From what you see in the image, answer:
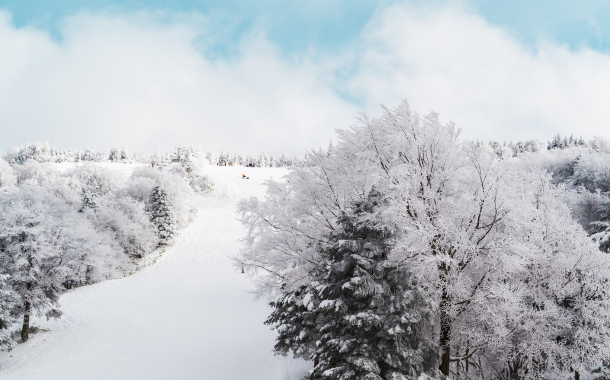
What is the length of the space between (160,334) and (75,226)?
1352 centimetres

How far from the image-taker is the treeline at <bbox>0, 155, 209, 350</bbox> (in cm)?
1650

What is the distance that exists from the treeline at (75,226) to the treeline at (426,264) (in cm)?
A: 1440

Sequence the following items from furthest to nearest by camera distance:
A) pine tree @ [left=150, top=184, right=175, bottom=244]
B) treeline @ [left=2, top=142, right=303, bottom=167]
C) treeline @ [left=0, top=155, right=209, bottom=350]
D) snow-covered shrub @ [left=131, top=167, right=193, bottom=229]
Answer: treeline @ [left=2, top=142, right=303, bottom=167] < snow-covered shrub @ [left=131, top=167, right=193, bottom=229] < pine tree @ [left=150, top=184, right=175, bottom=244] < treeline @ [left=0, top=155, right=209, bottom=350]

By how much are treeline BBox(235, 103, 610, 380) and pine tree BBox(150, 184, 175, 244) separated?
2851cm

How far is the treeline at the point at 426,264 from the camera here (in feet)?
22.3

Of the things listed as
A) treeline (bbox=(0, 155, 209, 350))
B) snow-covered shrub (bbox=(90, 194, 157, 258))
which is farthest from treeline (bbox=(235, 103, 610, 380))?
snow-covered shrub (bbox=(90, 194, 157, 258))

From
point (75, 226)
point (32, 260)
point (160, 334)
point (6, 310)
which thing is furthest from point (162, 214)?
point (160, 334)

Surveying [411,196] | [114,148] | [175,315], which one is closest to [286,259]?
[411,196]

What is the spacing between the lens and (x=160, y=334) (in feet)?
55.0

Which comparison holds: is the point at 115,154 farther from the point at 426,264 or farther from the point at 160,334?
the point at 426,264

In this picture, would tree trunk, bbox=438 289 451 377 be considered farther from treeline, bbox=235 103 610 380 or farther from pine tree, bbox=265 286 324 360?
pine tree, bbox=265 286 324 360

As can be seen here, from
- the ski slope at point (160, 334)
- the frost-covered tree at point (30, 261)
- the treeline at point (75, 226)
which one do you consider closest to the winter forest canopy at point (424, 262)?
the ski slope at point (160, 334)

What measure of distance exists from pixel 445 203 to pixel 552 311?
3497 mm

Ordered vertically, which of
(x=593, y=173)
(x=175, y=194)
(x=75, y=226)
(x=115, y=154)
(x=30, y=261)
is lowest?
(x=30, y=261)
